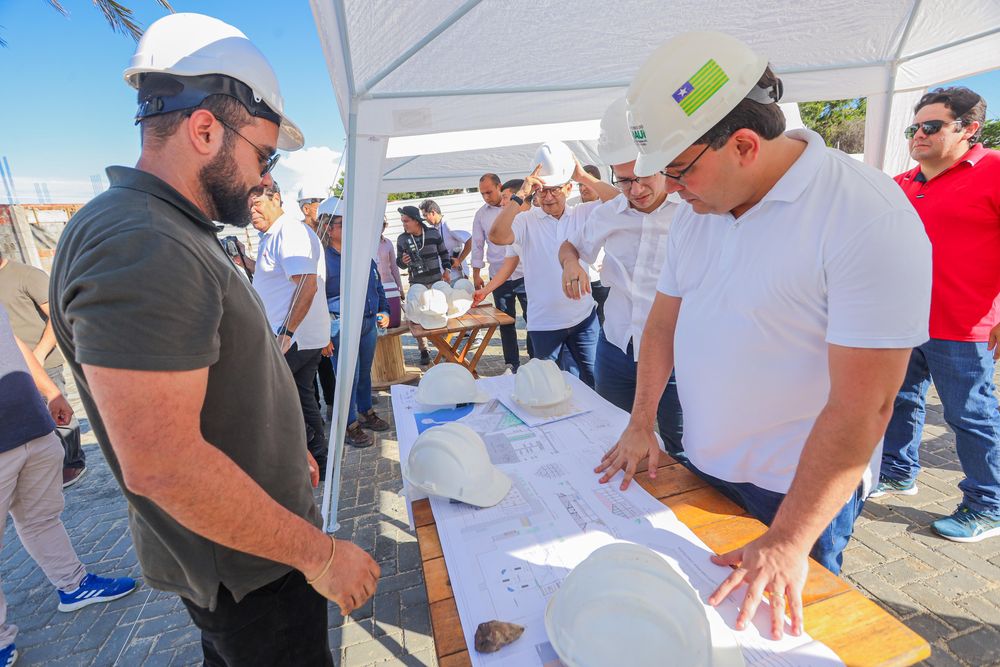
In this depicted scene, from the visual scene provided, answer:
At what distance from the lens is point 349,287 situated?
3016 millimetres

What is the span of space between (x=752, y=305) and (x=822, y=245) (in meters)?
0.21

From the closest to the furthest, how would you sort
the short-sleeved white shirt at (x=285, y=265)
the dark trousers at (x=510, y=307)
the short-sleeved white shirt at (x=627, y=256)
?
the short-sleeved white shirt at (x=627, y=256) → the short-sleeved white shirt at (x=285, y=265) → the dark trousers at (x=510, y=307)

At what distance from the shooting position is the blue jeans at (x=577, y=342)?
13.2ft

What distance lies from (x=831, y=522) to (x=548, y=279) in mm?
2899

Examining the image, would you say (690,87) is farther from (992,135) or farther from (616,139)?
(992,135)

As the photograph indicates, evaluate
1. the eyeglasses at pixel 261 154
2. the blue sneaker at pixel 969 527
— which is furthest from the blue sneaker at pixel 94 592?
the blue sneaker at pixel 969 527

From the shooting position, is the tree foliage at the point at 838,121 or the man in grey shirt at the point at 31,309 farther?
the tree foliage at the point at 838,121

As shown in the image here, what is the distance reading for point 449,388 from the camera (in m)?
2.38

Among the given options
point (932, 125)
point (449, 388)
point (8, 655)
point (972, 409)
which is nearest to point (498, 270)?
point (449, 388)

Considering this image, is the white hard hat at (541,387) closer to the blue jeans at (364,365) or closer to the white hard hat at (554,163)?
the white hard hat at (554,163)

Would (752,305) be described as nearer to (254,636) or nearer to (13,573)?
(254,636)

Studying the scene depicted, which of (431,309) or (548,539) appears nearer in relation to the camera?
(548,539)

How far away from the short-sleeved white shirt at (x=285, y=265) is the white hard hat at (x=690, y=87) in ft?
9.47

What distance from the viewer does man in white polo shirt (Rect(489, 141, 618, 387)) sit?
12.9 ft
